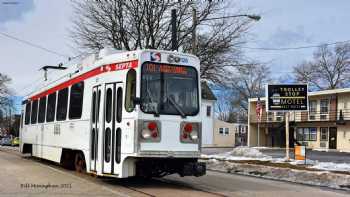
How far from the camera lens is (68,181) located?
13422mm

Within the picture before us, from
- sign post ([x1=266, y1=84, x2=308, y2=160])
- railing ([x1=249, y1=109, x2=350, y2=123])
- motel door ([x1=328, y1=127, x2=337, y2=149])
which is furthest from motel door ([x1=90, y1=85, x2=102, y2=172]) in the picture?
motel door ([x1=328, y1=127, x2=337, y2=149])

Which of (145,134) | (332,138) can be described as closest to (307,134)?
(332,138)

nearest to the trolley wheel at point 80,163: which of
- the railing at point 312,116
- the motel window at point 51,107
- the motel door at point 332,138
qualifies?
the motel window at point 51,107

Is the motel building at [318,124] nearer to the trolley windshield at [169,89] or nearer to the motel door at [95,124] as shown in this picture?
the trolley windshield at [169,89]

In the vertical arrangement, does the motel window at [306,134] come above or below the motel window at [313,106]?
below

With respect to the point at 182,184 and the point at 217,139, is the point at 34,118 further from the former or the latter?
the point at 217,139

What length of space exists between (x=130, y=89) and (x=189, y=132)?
5.90 ft

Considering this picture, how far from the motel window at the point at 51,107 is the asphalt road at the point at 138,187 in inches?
117

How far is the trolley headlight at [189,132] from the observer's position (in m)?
12.1

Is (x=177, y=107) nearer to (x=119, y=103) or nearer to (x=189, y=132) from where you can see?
(x=189, y=132)

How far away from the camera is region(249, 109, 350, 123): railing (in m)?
46.8

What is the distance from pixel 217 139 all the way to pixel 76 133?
180 ft

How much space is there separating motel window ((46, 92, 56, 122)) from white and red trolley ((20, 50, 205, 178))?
4.20 m

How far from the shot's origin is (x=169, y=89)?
39.7ft
